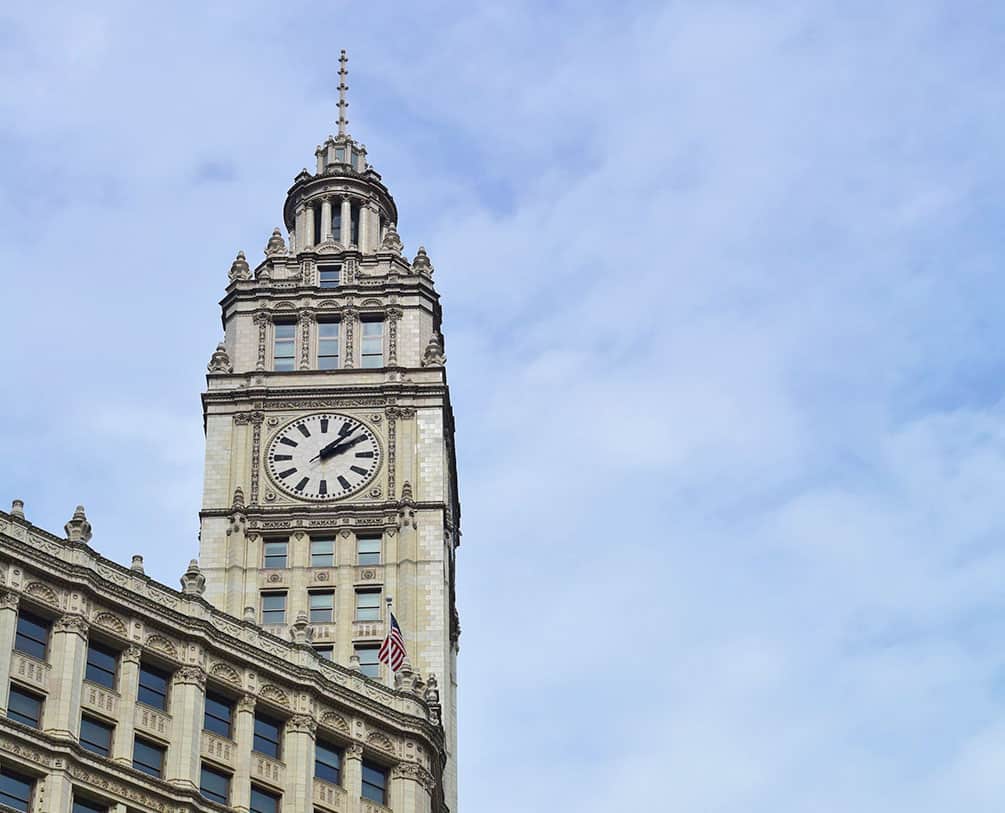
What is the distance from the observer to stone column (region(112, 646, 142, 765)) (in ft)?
252

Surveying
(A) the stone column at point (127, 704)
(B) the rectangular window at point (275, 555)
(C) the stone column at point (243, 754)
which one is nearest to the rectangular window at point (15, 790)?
(A) the stone column at point (127, 704)

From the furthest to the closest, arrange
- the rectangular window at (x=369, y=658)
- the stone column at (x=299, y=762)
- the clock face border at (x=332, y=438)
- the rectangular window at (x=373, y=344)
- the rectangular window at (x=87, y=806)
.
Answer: the rectangular window at (x=373, y=344) → the clock face border at (x=332, y=438) → the rectangular window at (x=369, y=658) → the stone column at (x=299, y=762) → the rectangular window at (x=87, y=806)

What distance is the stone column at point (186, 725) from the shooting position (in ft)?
257

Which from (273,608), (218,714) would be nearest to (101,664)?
(218,714)

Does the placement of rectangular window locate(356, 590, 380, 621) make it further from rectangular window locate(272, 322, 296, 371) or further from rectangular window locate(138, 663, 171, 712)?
rectangular window locate(138, 663, 171, 712)

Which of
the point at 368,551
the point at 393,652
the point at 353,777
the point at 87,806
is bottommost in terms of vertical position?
→ the point at 87,806

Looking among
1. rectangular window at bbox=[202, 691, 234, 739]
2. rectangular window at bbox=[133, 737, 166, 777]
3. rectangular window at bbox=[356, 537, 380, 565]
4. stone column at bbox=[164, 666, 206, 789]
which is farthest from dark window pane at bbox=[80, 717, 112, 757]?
rectangular window at bbox=[356, 537, 380, 565]

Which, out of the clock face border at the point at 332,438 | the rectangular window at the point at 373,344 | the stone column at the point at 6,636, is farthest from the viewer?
the rectangular window at the point at 373,344

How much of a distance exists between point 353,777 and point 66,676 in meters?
12.9

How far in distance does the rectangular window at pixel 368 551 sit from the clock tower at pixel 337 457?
71mm

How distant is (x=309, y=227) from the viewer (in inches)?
5015

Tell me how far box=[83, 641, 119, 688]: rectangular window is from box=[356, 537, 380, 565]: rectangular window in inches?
1224

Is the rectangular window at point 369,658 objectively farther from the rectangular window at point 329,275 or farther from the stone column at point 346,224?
the stone column at point 346,224

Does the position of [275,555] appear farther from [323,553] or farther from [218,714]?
[218,714]
